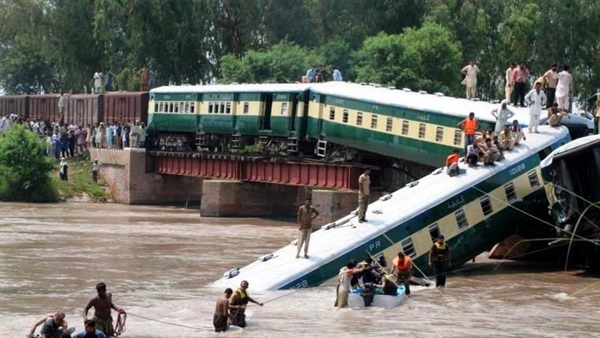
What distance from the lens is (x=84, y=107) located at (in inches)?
2901

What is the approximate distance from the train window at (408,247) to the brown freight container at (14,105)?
54.3 m

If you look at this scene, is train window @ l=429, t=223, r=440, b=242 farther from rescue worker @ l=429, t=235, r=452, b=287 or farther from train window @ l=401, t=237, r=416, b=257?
rescue worker @ l=429, t=235, r=452, b=287

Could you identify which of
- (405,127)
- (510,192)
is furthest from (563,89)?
(405,127)

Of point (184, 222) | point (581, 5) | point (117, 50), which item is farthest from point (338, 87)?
point (117, 50)

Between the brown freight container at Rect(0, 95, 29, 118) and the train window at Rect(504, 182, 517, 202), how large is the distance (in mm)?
53413

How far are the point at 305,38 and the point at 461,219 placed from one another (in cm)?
5044

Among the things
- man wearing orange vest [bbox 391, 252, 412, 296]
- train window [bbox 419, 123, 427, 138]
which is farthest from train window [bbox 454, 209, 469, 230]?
train window [bbox 419, 123, 427, 138]

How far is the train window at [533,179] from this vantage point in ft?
105

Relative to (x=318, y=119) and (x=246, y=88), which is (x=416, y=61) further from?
(x=318, y=119)

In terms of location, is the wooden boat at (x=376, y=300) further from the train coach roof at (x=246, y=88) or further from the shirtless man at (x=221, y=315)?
the train coach roof at (x=246, y=88)

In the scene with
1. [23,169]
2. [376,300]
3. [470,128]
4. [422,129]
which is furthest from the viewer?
[23,169]

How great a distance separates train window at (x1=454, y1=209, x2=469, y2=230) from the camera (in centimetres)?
3105

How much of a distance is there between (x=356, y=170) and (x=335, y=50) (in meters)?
27.7

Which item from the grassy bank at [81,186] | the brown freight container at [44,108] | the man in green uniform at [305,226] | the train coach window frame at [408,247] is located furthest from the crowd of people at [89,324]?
the brown freight container at [44,108]
